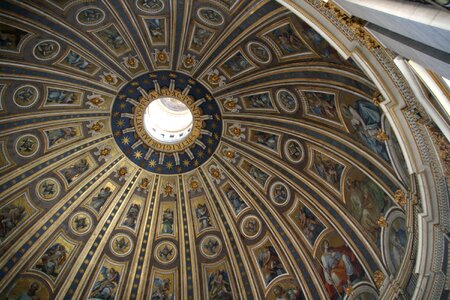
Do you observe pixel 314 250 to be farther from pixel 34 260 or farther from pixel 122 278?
pixel 34 260

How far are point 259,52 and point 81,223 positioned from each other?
36.0 ft

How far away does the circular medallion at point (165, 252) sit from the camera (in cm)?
2028

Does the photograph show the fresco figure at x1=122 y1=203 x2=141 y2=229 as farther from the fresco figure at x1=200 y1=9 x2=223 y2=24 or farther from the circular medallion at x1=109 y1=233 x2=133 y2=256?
the fresco figure at x1=200 y1=9 x2=223 y2=24

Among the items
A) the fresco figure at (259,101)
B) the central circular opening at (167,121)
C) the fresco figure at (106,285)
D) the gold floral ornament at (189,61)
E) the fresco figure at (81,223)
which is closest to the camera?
the fresco figure at (259,101)

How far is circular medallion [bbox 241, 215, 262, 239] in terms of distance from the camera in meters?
19.2

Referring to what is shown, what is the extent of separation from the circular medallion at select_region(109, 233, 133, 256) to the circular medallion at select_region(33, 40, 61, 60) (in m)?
8.44

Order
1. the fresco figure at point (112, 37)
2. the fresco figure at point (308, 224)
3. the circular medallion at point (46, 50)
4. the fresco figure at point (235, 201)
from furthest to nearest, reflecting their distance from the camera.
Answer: the fresco figure at point (235, 201) → the fresco figure at point (308, 224) → the fresco figure at point (112, 37) → the circular medallion at point (46, 50)

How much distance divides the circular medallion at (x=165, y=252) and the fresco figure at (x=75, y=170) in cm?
490

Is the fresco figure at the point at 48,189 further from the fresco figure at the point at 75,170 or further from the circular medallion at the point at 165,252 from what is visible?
the circular medallion at the point at 165,252

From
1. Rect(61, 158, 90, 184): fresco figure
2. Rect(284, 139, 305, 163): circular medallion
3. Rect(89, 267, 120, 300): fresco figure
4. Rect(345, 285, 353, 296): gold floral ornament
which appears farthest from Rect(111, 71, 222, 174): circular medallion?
Rect(345, 285, 353, 296): gold floral ornament

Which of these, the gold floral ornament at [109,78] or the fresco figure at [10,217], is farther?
the gold floral ornament at [109,78]

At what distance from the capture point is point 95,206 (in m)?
19.9

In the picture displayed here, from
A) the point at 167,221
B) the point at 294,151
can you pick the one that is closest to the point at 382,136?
the point at 294,151

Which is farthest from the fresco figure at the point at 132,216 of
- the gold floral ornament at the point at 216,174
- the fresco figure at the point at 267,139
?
the fresco figure at the point at 267,139
